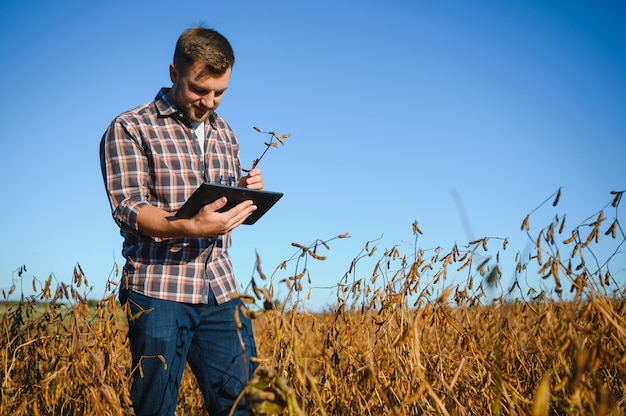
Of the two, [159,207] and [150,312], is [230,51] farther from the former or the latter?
[150,312]

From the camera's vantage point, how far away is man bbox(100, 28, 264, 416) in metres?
2.09

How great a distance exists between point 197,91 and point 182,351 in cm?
118

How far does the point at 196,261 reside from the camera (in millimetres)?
2305

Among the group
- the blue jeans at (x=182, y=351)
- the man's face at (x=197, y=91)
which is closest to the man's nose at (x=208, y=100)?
the man's face at (x=197, y=91)

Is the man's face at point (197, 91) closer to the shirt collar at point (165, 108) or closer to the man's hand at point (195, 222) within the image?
the shirt collar at point (165, 108)

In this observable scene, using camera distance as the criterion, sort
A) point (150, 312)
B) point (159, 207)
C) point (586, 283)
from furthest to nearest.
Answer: point (159, 207)
point (150, 312)
point (586, 283)

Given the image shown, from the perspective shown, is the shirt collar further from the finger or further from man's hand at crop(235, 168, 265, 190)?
the finger

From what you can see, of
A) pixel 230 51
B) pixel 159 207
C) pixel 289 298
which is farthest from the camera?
pixel 230 51

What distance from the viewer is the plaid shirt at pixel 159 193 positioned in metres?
2.19

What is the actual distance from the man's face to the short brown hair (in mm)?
28

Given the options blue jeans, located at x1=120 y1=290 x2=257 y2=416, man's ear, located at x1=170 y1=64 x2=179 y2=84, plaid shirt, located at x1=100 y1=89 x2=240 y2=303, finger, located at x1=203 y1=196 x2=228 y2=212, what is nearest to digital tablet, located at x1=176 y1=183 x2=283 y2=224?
finger, located at x1=203 y1=196 x2=228 y2=212

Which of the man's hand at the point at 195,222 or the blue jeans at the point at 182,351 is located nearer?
the man's hand at the point at 195,222

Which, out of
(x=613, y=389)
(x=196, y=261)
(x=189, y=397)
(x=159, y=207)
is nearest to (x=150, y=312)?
(x=196, y=261)

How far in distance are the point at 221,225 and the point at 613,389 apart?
1789 millimetres
